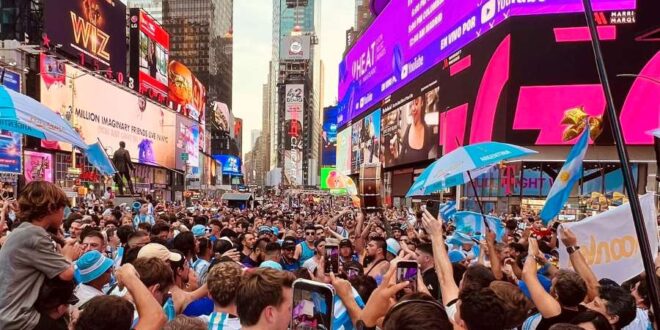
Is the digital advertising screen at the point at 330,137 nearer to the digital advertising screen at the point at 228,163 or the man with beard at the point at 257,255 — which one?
the digital advertising screen at the point at 228,163

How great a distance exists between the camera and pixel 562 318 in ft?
12.7

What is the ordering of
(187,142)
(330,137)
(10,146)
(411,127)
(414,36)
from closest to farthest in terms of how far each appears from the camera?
(10,146), (411,127), (414,36), (187,142), (330,137)

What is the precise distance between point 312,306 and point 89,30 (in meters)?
52.2

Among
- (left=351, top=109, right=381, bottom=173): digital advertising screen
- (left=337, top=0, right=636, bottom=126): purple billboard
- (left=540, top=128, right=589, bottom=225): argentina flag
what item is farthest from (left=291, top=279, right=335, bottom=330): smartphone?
(left=351, top=109, right=381, bottom=173): digital advertising screen

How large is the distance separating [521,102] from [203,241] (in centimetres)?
3171

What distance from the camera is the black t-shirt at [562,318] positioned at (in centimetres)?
386

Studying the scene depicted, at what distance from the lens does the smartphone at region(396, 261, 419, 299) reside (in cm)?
386

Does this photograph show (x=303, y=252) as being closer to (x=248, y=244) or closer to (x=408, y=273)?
(x=248, y=244)

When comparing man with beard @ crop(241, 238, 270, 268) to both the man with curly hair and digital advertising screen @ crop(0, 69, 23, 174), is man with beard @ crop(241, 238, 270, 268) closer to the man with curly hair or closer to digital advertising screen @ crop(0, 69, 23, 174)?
the man with curly hair

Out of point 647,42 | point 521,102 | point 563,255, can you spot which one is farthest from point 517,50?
point 563,255

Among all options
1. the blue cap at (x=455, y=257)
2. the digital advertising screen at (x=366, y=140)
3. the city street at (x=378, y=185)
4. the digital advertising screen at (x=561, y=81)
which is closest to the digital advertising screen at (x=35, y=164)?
the city street at (x=378, y=185)

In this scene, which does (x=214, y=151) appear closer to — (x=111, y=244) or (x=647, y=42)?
(x=647, y=42)

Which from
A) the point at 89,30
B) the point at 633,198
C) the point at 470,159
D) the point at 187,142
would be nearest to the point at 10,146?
the point at 89,30

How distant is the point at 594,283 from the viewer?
459 cm
